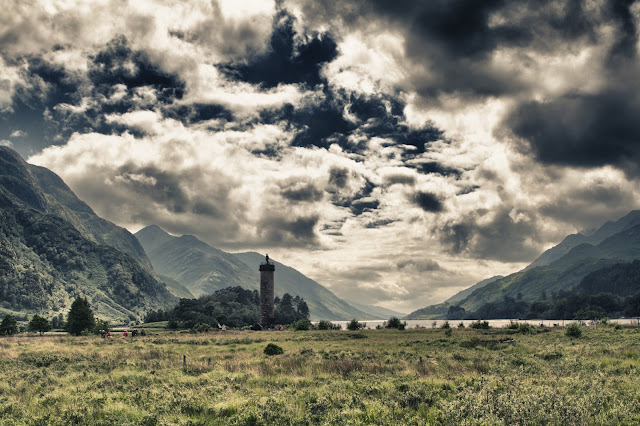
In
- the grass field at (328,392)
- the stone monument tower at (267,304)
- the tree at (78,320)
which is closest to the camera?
the grass field at (328,392)

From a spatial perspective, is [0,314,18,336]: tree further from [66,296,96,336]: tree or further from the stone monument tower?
the stone monument tower

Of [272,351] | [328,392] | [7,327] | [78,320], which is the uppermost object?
[328,392]

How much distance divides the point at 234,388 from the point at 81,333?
76.8 metres

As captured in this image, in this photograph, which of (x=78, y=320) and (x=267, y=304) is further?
(x=267, y=304)

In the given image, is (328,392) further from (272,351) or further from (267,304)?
(267,304)

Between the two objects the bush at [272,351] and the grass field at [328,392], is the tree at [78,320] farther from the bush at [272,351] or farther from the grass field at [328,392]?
the bush at [272,351]

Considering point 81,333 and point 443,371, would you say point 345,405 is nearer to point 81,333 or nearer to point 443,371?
point 443,371

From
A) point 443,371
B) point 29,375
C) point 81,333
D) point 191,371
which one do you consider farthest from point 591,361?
point 81,333

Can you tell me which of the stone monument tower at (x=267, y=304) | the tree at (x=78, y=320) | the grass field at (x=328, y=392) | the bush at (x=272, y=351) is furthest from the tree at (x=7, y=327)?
the bush at (x=272, y=351)

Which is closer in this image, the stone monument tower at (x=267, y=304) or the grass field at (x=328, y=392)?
the grass field at (x=328, y=392)

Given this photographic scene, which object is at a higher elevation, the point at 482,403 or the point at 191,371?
the point at 482,403

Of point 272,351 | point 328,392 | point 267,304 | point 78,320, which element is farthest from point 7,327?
point 328,392

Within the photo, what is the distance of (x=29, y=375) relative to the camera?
2736 cm

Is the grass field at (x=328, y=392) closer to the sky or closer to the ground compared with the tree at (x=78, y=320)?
closer to the sky
